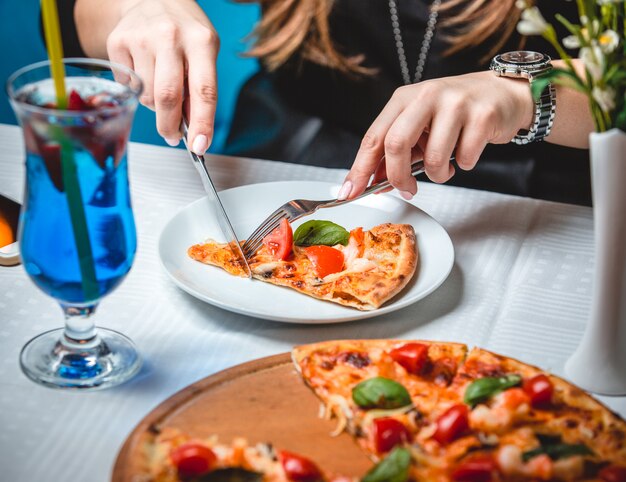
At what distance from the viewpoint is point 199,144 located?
144 centimetres

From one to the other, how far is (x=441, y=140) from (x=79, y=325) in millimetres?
677

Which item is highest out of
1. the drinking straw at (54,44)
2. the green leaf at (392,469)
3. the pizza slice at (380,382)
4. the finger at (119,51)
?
the drinking straw at (54,44)

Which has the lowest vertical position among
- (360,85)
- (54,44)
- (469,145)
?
(360,85)

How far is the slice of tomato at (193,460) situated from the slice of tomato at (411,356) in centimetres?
29

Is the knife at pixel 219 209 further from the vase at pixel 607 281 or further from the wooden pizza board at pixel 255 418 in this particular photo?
the vase at pixel 607 281

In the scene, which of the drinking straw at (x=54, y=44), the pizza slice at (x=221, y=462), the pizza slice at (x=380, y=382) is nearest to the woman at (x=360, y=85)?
the pizza slice at (x=380, y=382)

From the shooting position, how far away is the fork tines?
1.41 m

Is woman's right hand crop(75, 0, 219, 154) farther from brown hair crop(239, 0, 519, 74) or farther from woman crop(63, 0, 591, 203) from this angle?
brown hair crop(239, 0, 519, 74)

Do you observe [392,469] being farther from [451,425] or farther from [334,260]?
[334,260]

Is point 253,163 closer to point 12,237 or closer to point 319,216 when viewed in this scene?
point 319,216

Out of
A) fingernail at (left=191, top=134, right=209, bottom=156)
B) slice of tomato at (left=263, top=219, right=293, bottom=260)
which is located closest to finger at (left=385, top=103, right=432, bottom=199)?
slice of tomato at (left=263, top=219, right=293, bottom=260)

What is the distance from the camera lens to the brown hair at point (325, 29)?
205 cm

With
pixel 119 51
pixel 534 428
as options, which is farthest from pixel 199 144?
pixel 534 428

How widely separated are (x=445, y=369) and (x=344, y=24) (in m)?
1.35
